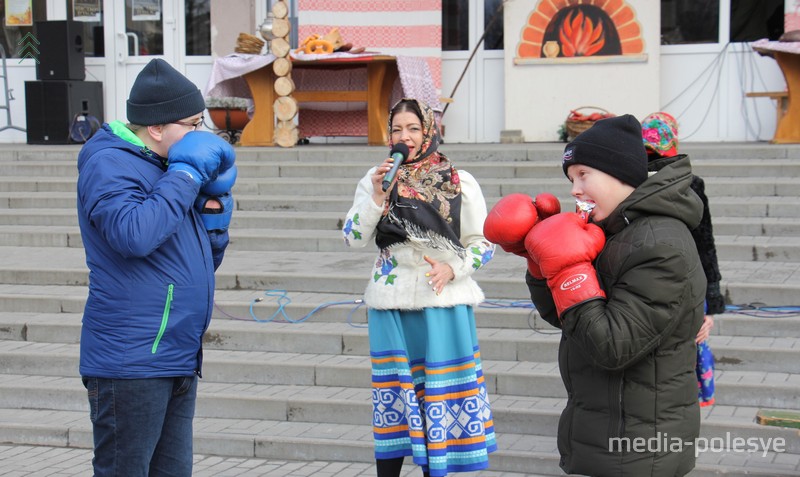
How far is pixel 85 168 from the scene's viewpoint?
333cm

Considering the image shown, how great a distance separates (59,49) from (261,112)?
330cm

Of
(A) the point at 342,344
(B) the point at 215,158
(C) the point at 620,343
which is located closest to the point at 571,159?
(C) the point at 620,343

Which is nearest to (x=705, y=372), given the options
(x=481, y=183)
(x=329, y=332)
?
(x=329, y=332)

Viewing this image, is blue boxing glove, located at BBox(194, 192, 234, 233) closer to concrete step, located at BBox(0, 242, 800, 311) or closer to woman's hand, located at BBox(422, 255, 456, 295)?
woman's hand, located at BBox(422, 255, 456, 295)

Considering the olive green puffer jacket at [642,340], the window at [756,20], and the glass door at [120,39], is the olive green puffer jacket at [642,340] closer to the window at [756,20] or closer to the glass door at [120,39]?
the window at [756,20]

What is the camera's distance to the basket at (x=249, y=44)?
1184 cm

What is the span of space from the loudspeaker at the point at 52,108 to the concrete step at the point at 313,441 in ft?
25.1

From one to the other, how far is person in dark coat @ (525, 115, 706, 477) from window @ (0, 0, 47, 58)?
12963 millimetres

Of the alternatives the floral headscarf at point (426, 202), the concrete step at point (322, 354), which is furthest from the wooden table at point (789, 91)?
the floral headscarf at point (426, 202)

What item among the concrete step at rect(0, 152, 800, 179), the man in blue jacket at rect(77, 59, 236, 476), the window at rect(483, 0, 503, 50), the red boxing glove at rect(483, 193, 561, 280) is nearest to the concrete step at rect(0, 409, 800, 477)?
the man in blue jacket at rect(77, 59, 236, 476)

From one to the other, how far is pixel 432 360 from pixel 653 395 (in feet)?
5.21

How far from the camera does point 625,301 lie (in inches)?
107

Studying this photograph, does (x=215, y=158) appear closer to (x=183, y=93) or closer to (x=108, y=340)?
(x=183, y=93)

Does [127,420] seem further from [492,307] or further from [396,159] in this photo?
[492,307]
